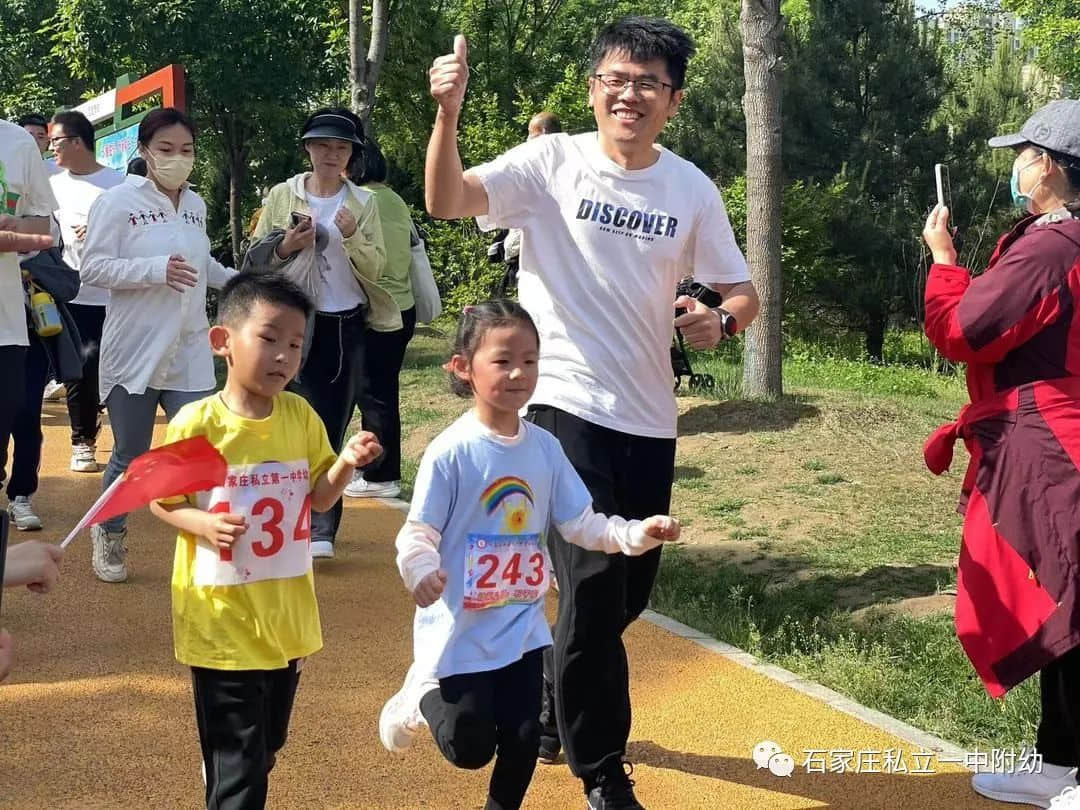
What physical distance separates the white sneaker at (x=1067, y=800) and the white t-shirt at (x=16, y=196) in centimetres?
447

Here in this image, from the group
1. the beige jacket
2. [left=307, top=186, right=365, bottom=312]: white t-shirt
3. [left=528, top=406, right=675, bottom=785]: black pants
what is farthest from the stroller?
[left=528, top=406, right=675, bottom=785]: black pants

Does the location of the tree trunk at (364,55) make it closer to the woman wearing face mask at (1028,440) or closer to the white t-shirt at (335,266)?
the white t-shirt at (335,266)

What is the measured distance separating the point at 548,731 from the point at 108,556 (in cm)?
286

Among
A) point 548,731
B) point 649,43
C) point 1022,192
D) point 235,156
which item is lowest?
point 548,731

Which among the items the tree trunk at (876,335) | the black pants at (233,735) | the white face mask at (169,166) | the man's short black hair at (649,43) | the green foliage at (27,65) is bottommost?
the tree trunk at (876,335)

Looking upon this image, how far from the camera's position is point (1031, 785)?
3.99 m

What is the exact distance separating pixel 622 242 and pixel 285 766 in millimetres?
1942

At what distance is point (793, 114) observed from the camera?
2150cm

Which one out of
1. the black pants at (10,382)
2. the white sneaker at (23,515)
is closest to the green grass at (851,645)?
the black pants at (10,382)

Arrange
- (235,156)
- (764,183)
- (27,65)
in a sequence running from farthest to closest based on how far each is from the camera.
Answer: (27,65) → (235,156) → (764,183)

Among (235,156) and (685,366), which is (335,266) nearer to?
(685,366)

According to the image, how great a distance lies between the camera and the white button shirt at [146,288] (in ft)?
19.2

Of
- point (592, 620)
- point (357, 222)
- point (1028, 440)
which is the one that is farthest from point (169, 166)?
point (1028, 440)

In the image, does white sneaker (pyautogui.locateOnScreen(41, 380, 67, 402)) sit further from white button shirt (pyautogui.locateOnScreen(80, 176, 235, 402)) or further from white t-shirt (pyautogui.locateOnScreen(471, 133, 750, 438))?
white t-shirt (pyautogui.locateOnScreen(471, 133, 750, 438))
